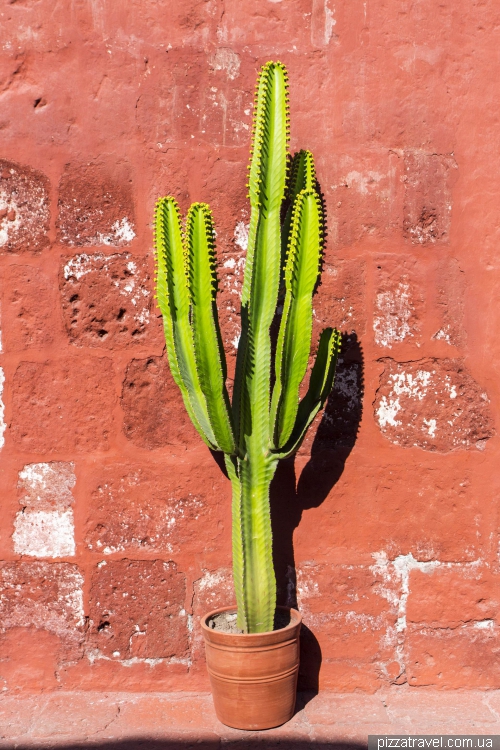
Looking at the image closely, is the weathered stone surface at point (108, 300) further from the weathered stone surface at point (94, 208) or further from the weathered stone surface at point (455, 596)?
the weathered stone surface at point (455, 596)

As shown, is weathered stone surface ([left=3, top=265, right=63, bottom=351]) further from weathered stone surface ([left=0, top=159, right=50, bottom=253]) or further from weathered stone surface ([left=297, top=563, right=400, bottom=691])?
weathered stone surface ([left=297, top=563, right=400, bottom=691])

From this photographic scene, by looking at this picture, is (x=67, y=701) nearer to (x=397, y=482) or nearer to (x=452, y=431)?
(x=397, y=482)

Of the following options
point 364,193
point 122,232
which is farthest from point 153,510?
point 364,193

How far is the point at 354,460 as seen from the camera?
2996 mm

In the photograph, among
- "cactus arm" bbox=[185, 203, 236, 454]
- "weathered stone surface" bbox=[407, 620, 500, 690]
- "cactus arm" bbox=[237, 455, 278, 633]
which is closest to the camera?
"cactus arm" bbox=[185, 203, 236, 454]

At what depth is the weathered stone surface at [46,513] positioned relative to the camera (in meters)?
3.01

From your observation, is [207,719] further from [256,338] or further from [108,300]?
[108,300]

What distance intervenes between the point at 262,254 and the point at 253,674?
1389mm

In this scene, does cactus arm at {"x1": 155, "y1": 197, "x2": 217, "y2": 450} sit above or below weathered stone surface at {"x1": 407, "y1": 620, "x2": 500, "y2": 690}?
above

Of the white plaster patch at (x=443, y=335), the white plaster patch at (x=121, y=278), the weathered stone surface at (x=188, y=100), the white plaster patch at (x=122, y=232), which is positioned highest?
the weathered stone surface at (x=188, y=100)

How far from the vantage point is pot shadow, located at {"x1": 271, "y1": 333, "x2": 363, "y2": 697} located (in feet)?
9.80

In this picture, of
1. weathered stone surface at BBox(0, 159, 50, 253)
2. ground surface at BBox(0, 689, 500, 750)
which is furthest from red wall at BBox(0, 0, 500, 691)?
weathered stone surface at BBox(0, 159, 50, 253)

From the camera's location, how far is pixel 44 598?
3.00 m

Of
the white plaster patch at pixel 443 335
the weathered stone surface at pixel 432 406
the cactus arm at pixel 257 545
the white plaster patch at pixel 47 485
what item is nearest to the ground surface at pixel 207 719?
the cactus arm at pixel 257 545
